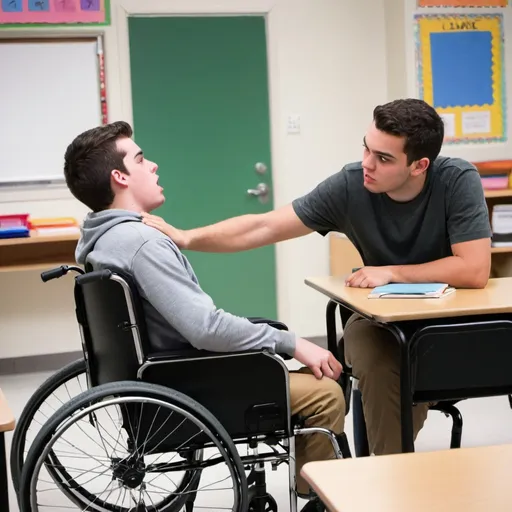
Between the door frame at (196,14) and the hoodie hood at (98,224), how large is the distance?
8.85 ft

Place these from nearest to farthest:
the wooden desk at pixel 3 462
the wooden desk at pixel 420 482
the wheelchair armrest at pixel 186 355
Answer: the wooden desk at pixel 420 482 → the wooden desk at pixel 3 462 → the wheelchair armrest at pixel 186 355

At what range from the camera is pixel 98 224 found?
6.63 ft

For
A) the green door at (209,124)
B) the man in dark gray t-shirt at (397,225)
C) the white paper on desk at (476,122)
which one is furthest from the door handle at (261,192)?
the man in dark gray t-shirt at (397,225)

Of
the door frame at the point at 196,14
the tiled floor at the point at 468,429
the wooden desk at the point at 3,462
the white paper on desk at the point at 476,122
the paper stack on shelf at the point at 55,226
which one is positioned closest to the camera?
the wooden desk at the point at 3,462

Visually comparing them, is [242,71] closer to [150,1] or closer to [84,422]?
[150,1]

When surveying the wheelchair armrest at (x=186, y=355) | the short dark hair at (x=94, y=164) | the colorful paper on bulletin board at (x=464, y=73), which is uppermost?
the colorful paper on bulletin board at (x=464, y=73)

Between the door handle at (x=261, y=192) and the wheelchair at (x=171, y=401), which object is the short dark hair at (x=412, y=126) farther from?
the door handle at (x=261, y=192)

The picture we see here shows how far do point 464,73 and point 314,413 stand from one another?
131 inches

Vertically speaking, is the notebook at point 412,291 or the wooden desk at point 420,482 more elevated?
the notebook at point 412,291

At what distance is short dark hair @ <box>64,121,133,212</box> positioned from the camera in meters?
2.08

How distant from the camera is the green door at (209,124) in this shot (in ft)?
15.3

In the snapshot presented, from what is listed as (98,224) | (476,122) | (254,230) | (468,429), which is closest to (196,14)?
(476,122)

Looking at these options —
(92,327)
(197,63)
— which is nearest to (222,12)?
(197,63)

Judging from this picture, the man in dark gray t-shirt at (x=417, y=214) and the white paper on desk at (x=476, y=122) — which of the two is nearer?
the man in dark gray t-shirt at (x=417, y=214)
